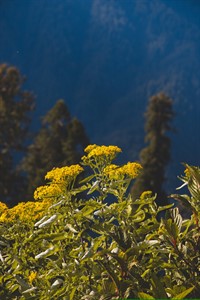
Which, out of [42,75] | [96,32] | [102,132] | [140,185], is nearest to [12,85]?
[140,185]

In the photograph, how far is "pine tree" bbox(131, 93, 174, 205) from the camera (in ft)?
73.2

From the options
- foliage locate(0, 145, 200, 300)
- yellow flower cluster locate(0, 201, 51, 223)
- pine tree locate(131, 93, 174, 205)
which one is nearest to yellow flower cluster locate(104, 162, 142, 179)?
foliage locate(0, 145, 200, 300)

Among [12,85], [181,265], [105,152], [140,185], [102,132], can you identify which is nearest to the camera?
[181,265]

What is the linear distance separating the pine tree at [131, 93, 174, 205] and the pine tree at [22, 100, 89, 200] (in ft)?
7.27

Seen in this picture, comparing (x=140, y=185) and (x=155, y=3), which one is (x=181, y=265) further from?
(x=155, y=3)

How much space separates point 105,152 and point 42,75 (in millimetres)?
73587

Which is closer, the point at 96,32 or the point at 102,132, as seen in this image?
the point at 102,132

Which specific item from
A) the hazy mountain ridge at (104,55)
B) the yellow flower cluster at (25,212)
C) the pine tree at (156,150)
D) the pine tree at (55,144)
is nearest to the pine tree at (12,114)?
the pine tree at (55,144)

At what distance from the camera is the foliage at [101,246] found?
2643 millimetres

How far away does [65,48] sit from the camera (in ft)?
259

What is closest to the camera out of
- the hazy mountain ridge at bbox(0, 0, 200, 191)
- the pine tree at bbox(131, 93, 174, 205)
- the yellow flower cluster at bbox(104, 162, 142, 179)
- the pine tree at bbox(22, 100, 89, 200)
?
the yellow flower cluster at bbox(104, 162, 142, 179)

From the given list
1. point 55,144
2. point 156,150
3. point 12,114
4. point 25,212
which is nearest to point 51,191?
point 25,212

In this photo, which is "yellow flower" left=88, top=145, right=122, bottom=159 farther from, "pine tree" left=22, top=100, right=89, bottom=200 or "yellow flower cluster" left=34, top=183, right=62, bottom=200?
"pine tree" left=22, top=100, right=89, bottom=200

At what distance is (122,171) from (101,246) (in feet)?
1.09
